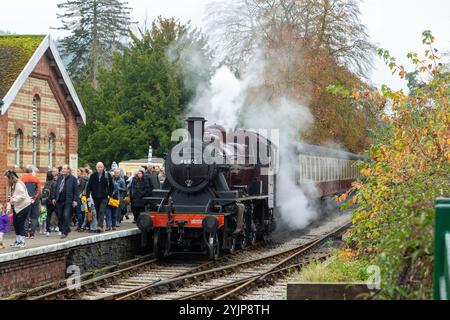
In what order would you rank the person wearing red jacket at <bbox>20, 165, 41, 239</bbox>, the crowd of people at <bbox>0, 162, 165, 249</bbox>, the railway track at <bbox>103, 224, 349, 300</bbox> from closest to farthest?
1. the railway track at <bbox>103, 224, 349, 300</bbox>
2. the crowd of people at <bbox>0, 162, 165, 249</bbox>
3. the person wearing red jacket at <bbox>20, 165, 41, 239</bbox>

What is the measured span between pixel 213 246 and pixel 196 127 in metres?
2.63

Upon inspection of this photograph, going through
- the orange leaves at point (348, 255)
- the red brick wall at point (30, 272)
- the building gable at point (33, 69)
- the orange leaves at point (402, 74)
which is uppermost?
the building gable at point (33, 69)

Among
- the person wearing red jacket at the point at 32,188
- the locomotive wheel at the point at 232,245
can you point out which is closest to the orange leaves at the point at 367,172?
the locomotive wheel at the point at 232,245

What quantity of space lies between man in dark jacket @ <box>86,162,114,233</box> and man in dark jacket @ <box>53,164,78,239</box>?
74 centimetres

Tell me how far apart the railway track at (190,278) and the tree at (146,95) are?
13805 millimetres

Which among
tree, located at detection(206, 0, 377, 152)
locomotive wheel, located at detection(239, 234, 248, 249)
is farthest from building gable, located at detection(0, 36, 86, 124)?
tree, located at detection(206, 0, 377, 152)

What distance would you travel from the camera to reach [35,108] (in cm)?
2081

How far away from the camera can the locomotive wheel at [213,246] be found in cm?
1532

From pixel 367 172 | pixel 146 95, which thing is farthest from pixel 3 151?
pixel 146 95

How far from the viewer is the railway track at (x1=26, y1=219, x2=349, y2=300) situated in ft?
37.5

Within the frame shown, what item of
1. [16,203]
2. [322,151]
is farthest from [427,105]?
[322,151]

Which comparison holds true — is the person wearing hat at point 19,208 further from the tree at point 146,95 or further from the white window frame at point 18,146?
the tree at point 146,95

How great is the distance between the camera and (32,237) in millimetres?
15258

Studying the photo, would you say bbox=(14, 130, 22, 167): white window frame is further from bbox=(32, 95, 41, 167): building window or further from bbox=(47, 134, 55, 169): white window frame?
bbox=(47, 134, 55, 169): white window frame
